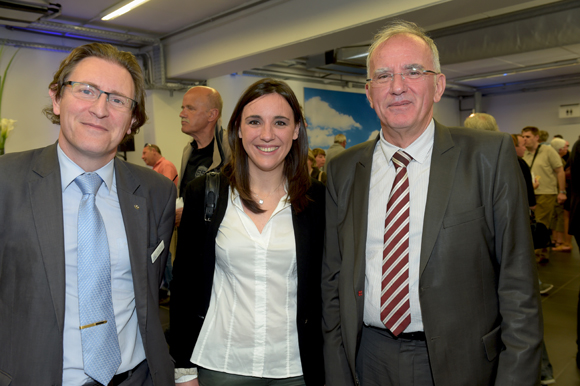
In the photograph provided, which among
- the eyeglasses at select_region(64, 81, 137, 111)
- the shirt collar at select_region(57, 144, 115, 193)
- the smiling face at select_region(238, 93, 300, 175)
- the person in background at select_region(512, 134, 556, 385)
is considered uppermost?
the eyeglasses at select_region(64, 81, 137, 111)

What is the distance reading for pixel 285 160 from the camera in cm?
202

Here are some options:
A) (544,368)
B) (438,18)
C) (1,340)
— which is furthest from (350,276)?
(438,18)

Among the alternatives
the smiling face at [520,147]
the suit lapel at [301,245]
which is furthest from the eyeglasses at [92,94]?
the smiling face at [520,147]

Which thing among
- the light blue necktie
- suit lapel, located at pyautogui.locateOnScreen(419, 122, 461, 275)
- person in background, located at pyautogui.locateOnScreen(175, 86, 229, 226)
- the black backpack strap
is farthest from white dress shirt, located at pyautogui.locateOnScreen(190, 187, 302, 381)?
person in background, located at pyautogui.locateOnScreen(175, 86, 229, 226)

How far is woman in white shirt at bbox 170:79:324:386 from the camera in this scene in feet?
5.56

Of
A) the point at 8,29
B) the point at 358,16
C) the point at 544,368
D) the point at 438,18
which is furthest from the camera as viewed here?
the point at 8,29

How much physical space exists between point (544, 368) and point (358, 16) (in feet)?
13.8

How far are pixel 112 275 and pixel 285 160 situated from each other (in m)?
0.94

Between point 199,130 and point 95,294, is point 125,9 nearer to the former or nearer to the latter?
point 199,130

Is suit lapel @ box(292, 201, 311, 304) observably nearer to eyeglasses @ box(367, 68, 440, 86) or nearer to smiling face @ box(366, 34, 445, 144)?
smiling face @ box(366, 34, 445, 144)

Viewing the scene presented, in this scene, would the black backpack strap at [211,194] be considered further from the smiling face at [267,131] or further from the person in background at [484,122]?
the person in background at [484,122]

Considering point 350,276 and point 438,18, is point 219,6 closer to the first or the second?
point 438,18

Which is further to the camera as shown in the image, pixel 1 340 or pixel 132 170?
pixel 132 170

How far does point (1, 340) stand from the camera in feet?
4.36
